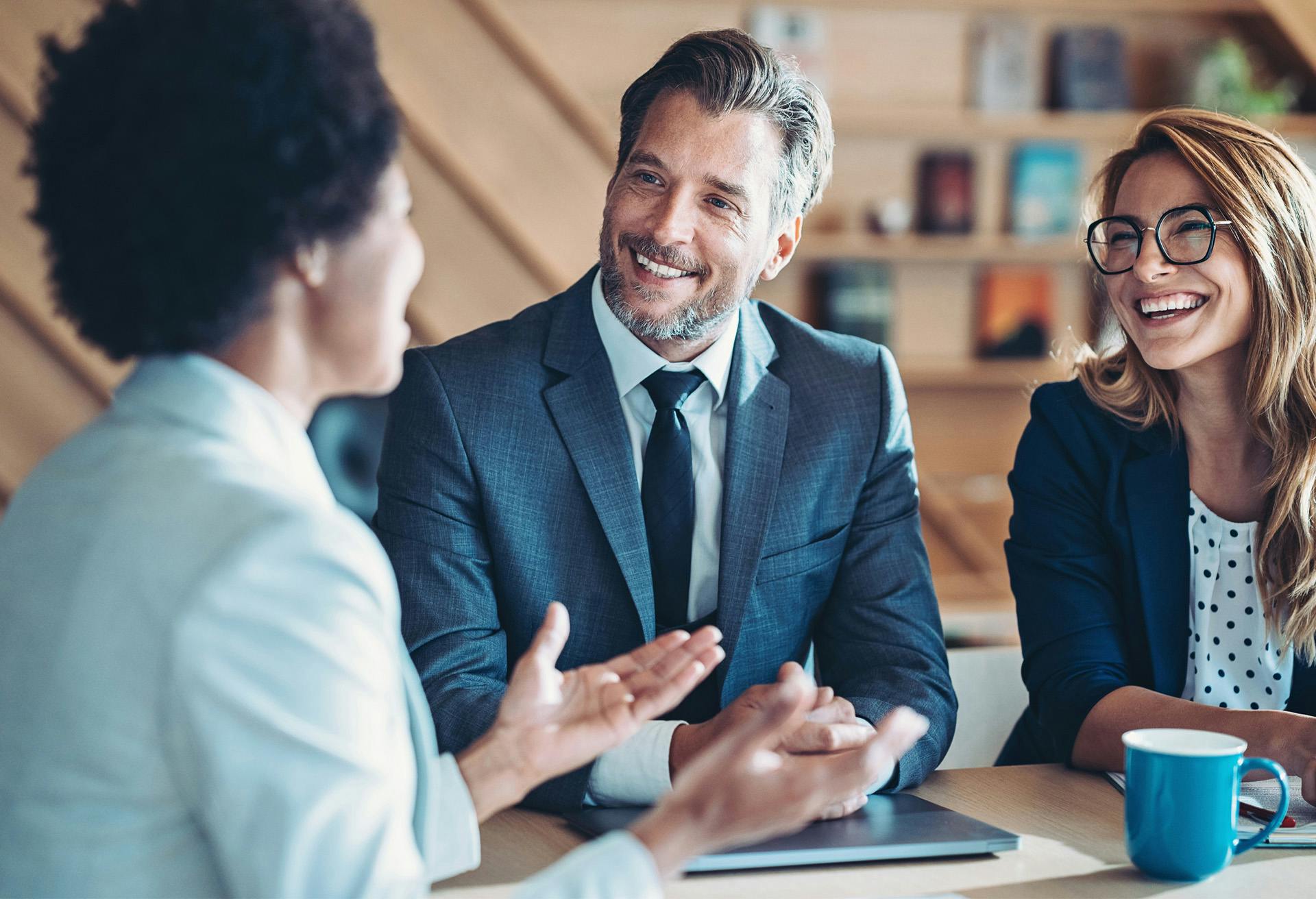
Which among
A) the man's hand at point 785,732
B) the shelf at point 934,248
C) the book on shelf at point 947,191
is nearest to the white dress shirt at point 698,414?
the man's hand at point 785,732

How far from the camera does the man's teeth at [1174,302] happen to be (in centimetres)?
174

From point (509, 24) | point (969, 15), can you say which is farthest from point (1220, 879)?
point (969, 15)

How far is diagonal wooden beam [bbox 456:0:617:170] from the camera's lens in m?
3.72

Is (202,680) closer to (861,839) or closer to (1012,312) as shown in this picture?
(861,839)

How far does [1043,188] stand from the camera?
4.44 metres

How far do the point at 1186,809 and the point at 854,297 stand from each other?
335cm

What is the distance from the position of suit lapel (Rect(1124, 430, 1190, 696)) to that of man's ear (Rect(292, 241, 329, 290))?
1.24 metres

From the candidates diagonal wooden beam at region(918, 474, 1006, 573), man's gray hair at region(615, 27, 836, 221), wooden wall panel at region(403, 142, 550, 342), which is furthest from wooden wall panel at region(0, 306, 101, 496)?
diagonal wooden beam at region(918, 474, 1006, 573)

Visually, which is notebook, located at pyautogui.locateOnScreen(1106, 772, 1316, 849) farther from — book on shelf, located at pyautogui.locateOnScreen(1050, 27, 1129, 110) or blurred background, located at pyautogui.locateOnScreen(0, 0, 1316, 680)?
book on shelf, located at pyautogui.locateOnScreen(1050, 27, 1129, 110)

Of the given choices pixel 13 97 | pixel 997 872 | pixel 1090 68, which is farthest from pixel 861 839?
pixel 1090 68

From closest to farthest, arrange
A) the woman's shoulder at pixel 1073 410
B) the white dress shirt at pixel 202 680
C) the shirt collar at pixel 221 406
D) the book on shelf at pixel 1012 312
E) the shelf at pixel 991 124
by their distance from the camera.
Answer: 1. the white dress shirt at pixel 202 680
2. the shirt collar at pixel 221 406
3. the woman's shoulder at pixel 1073 410
4. the shelf at pixel 991 124
5. the book on shelf at pixel 1012 312

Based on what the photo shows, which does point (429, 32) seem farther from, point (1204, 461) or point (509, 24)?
point (1204, 461)

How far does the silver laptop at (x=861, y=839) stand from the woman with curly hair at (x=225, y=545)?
0.31 meters

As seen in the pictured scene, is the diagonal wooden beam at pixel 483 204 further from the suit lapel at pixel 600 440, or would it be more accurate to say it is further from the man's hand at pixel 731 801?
the man's hand at pixel 731 801
